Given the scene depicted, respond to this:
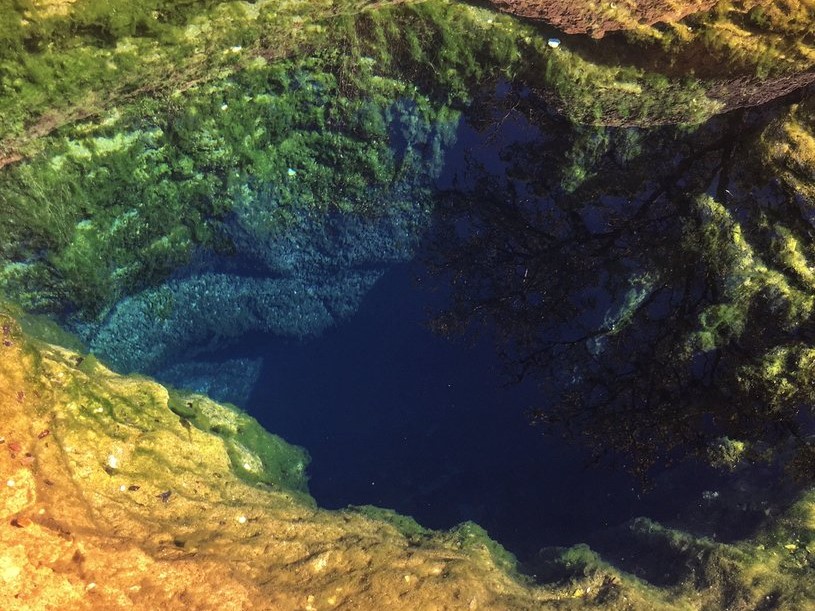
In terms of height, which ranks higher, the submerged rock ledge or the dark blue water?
the submerged rock ledge

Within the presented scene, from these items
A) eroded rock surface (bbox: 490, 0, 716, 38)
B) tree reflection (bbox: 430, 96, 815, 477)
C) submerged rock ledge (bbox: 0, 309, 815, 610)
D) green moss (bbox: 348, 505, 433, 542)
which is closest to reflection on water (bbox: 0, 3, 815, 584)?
tree reflection (bbox: 430, 96, 815, 477)

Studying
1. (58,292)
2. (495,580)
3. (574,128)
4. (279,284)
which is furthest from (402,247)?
(495,580)

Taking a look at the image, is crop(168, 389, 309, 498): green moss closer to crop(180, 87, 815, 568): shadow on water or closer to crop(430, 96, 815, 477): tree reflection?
crop(180, 87, 815, 568): shadow on water

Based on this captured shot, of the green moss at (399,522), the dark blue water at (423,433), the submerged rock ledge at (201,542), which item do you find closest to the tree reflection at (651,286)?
the submerged rock ledge at (201,542)

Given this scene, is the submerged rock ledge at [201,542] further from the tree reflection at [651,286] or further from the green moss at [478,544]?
the tree reflection at [651,286]

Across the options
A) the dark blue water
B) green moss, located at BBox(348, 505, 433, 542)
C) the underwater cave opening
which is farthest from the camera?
the dark blue water

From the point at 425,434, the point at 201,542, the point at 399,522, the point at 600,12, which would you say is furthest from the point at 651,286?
the point at 425,434
